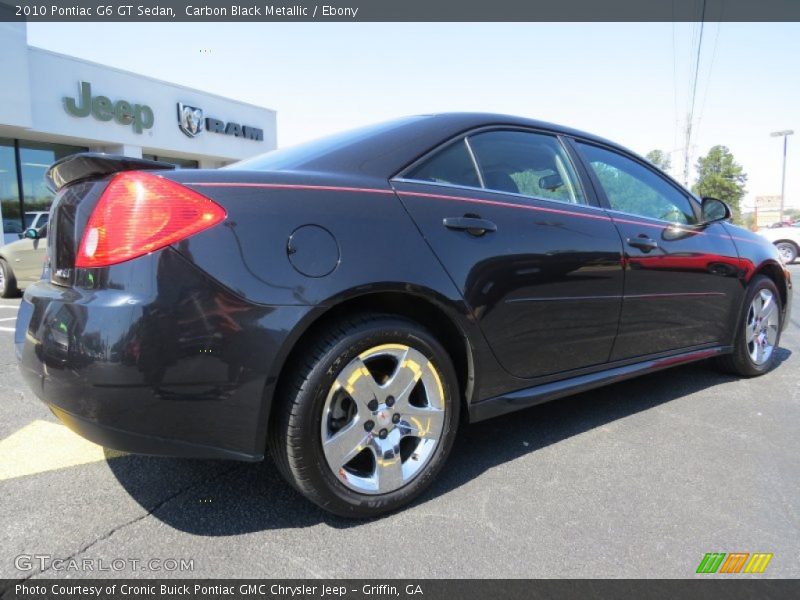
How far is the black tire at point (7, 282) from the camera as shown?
8.51 meters

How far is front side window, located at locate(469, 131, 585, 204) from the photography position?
8.29 ft

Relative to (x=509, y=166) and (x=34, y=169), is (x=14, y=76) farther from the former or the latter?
(x=509, y=166)

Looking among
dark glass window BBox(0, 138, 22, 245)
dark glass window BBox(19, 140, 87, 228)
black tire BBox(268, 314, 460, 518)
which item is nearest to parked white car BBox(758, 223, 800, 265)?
black tire BBox(268, 314, 460, 518)

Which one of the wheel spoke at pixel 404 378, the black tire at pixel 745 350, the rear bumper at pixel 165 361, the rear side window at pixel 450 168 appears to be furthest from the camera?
the black tire at pixel 745 350

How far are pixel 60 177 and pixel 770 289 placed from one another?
4474 mm

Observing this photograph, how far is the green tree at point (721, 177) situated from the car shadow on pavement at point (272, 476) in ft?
143

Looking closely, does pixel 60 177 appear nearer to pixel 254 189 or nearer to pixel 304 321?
pixel 254 189

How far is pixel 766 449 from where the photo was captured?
2.73 meters

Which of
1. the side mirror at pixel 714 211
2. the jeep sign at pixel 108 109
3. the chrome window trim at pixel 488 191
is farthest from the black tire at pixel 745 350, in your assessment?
the jeep sign at pixel 108 109

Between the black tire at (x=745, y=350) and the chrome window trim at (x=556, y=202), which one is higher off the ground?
the chrome window trim at (x=556, y=202)

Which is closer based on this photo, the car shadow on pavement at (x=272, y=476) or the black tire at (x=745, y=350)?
the car shadow on pavement at (x=272, y=476)

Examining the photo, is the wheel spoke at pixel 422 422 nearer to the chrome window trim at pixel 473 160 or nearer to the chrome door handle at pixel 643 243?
the chrome window trim at pixel 473 160

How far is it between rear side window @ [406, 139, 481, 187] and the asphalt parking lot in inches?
50.7
